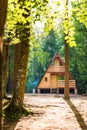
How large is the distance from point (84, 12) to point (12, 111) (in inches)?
248

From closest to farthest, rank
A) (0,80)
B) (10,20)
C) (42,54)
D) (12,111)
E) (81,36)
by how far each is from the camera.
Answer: (0,80) → (10,20) → (12,111) → (81,36) → (42,54)

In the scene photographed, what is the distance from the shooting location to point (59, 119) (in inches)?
497

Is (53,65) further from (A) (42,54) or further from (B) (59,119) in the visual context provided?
(B) (59,119)

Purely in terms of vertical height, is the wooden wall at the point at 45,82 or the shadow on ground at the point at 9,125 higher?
the shadow on ground at the point at 9,125

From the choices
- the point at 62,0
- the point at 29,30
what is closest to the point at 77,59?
the point at 29,30

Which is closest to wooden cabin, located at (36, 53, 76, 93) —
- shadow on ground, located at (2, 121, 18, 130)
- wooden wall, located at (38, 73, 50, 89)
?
wooden wall, located at (38, 73, 50, 89)

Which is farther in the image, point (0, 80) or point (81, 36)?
point (81, 36)

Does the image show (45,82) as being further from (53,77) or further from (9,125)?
(9,125)

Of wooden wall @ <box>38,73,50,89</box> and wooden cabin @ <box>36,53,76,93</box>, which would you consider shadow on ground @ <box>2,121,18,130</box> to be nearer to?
wooden cabin @ <box>36,53,76,93</box>

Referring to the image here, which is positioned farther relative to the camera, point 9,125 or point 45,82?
point 45,82

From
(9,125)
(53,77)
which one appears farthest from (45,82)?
(9,125)

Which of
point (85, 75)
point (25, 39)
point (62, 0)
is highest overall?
point (62, 0)

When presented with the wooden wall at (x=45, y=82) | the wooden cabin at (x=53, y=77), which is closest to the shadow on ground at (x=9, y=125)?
the wooden cabin at (x=53, y=77)

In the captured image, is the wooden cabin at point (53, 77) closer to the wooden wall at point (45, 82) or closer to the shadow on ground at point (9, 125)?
the wooden wall at point (45, 82)
